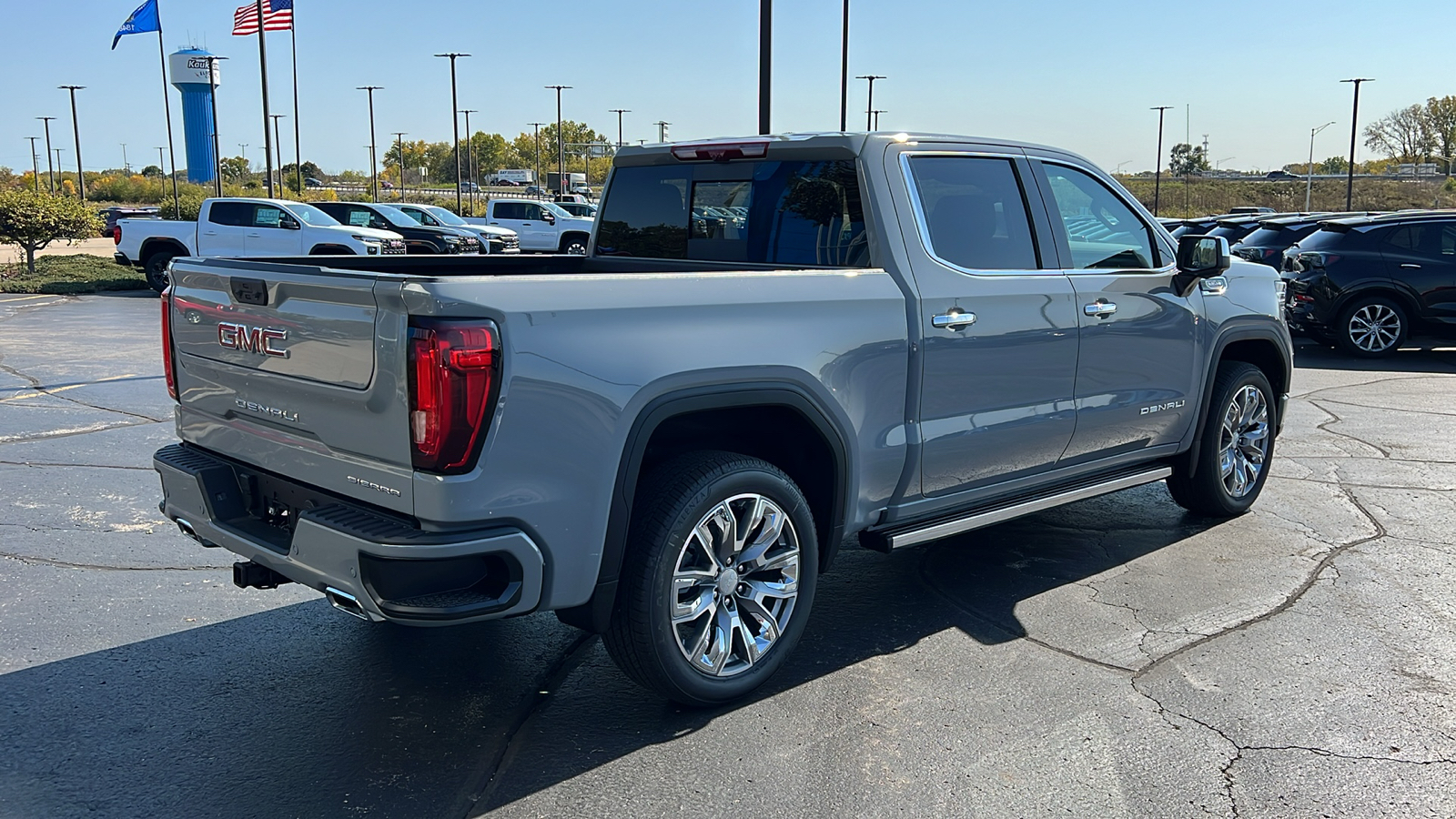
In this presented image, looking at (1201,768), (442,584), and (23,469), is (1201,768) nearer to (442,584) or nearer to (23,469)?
(442,584)

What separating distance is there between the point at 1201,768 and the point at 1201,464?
2.89 m

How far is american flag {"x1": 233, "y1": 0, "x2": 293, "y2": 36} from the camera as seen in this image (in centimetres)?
3628

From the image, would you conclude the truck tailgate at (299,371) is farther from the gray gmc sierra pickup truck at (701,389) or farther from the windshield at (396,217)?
the windshield at (396,217)

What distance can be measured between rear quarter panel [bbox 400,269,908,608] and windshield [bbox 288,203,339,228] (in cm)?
1883

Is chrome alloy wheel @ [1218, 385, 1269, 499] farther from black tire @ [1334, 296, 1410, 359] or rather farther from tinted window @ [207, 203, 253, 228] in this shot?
tinted window @ [207, 203, 253, 228]

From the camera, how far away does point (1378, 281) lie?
13.3 metres

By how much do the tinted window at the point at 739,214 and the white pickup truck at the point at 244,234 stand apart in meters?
16.2

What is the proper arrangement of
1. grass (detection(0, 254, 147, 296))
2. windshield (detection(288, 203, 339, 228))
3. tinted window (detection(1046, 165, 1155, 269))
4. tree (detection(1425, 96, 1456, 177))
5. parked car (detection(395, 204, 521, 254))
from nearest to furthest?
1. tinted window (detection(1046, 165, 1155, 269))
2. windshield (detection(288, 203, 339, 228))
3. grass (detection(0, 254, 147, 296))
4. parked car (detection(395, 204, 521, 254))
5. tree (detection(1425, 96, 1456, 177))

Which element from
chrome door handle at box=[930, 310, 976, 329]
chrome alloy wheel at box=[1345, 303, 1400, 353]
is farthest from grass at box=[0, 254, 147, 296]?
chrome door handle at box=[930, 310, 976, 329]

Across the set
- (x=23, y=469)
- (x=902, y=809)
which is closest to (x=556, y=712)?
(x=902, y=809)

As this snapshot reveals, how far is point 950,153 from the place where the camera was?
478cm

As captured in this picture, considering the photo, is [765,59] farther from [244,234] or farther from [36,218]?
[36,218]

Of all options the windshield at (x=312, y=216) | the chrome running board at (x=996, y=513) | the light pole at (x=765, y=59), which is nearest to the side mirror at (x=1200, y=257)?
the chrome running board at (x=996, y=513)

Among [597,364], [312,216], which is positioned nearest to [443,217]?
[312,216]
